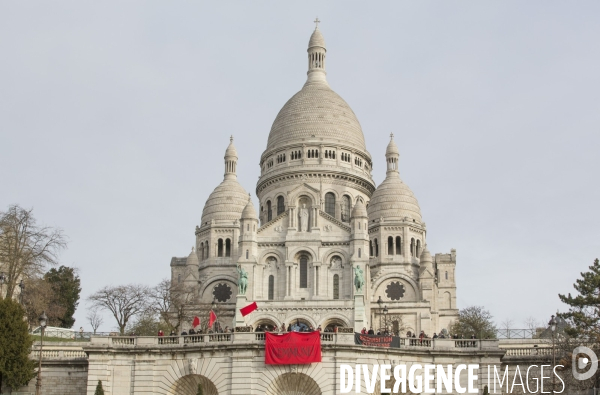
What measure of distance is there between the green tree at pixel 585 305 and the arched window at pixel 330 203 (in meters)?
55.7

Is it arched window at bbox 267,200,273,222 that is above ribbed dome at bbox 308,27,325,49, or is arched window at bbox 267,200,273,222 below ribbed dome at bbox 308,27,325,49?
below

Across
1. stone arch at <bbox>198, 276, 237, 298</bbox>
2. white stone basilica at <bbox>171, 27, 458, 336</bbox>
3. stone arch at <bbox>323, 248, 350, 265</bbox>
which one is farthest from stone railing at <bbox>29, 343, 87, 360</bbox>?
stone arch at <bbox>198, 276, 237, 298</bbox>

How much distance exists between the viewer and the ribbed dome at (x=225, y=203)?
112125 mm

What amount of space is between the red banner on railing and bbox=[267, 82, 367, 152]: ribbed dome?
220 feet

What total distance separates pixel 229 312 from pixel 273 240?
25.6 feet

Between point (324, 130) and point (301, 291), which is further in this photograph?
point (324, 130)

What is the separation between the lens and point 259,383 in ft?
152

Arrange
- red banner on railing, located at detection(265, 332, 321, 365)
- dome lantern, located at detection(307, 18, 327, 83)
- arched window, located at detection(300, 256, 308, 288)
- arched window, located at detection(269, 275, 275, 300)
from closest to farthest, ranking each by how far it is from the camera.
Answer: red banner on railing, located at detection(265, 332, 321, 365)
arched window, located at detection(269, 275, 275, 300)
arched window, located at detection(300, 256, 308, 288)
dome lantern, located at detection(307, 18, 327, 83)

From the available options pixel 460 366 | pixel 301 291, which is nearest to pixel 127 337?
pixel 460 366

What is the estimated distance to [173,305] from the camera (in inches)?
3305

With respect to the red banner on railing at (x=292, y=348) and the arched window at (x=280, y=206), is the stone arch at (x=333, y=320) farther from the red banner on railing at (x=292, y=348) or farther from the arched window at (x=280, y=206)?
the red banner on railing at (x=292, y=348)

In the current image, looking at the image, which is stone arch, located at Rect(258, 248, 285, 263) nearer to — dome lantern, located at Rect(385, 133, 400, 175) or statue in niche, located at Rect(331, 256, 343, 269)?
statue in niche, located at Rect(331, 256, 343, 269)

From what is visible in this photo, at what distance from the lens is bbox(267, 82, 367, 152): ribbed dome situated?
374 feet

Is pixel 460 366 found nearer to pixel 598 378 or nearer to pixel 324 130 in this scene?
pixel 598 378
